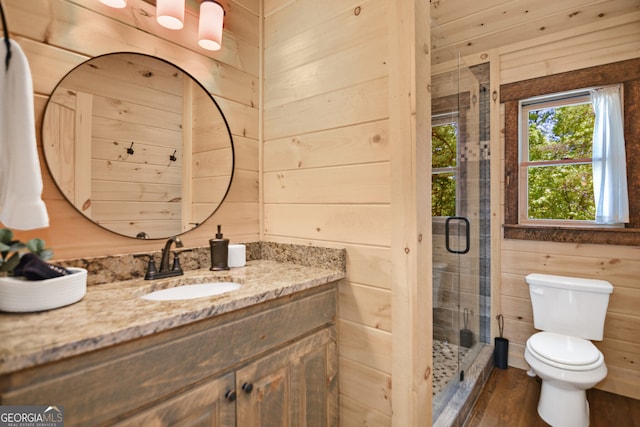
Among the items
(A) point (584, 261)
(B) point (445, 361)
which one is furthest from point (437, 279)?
(A) point (584, 261)

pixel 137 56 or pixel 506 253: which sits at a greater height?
pixel 137 56

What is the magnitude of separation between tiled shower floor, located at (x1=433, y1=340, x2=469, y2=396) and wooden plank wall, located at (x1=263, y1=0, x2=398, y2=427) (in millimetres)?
868

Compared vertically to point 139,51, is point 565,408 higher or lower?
lower

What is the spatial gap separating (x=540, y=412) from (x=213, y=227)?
218 centimetres

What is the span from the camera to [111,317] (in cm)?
80

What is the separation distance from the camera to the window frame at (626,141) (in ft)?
6.67

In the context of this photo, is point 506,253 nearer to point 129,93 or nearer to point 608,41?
point 608,41

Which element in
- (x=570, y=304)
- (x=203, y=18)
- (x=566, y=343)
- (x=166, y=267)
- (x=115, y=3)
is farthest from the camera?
(x=570, y=304)

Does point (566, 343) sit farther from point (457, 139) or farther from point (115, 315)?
point (115, 315)

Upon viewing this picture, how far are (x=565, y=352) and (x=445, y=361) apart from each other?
26.8 inches

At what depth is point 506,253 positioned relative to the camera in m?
2.50

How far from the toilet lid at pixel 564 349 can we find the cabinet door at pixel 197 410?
5.94 ft

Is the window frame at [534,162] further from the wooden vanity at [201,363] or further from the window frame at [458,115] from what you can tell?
the wooden vanity at [201,363]

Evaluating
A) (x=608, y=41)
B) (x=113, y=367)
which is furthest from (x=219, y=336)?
(x=608, y=41)
